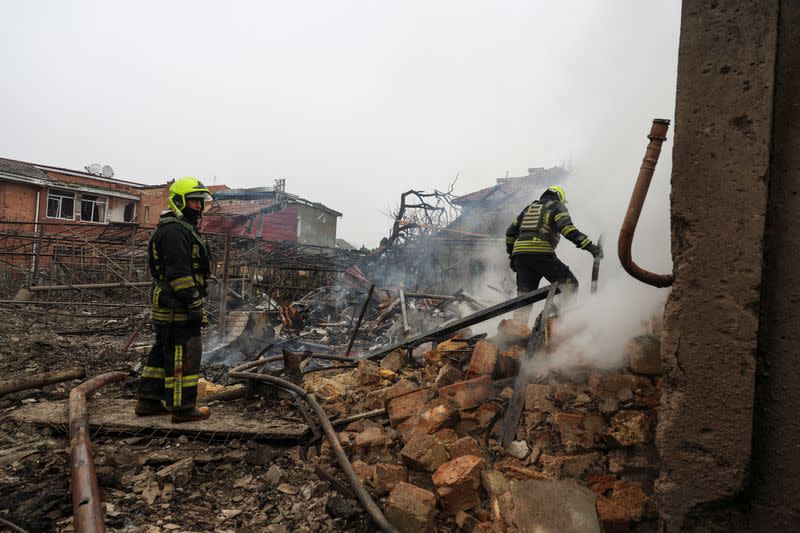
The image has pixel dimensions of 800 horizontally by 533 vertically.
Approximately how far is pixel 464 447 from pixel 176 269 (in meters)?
2.50

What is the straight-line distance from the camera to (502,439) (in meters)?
2.96

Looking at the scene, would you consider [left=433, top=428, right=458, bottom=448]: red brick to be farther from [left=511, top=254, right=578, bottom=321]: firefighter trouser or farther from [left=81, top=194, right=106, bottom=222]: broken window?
[left=81, top=194, right=106, bottom=222]: broken window

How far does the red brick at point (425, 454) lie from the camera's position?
2.76 m

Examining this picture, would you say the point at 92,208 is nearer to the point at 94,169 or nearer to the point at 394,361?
the point at 94,169

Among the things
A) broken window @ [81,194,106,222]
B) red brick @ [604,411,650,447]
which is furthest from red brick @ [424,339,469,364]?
broken window @ [81,194,106,222]

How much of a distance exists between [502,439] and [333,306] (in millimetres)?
8902

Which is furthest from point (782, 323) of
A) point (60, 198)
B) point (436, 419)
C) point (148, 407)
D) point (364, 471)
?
point (60, 198)

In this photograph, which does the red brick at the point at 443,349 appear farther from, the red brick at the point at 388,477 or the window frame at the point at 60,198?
the window frame at the point at 60,198

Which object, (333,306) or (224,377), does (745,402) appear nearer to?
(224,377)

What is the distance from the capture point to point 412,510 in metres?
2.39

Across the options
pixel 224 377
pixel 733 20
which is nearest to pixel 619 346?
pixel 733 20

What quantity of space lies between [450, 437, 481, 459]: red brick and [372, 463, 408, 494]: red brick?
32cm

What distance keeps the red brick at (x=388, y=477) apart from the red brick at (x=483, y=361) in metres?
1.06

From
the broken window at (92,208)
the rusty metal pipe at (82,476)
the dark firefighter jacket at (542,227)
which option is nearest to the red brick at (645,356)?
the dark firefighter jacket at (542,227)
